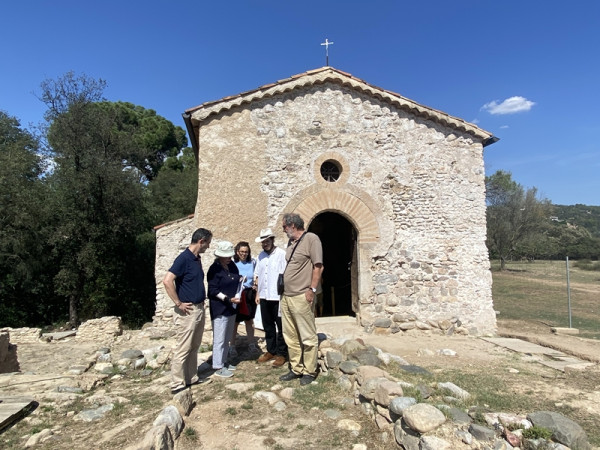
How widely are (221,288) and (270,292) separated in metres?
0.78

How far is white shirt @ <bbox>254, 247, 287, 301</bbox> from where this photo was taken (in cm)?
539

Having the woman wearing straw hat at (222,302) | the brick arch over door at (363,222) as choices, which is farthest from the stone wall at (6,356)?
the brick arch over door at (363,222)

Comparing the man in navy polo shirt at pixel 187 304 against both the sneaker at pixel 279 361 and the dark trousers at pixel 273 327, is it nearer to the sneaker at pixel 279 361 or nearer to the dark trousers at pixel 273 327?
the dark trousers at pixel 273 327

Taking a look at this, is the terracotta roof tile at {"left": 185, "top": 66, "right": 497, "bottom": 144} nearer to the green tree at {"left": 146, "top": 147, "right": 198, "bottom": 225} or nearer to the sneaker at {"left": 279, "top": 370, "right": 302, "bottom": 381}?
the sneaker at {"left": 279, "top": 370, "right": 302, "bottom": 381}

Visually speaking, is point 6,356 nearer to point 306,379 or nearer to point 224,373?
point 224,373

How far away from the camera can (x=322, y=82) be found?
8.59m

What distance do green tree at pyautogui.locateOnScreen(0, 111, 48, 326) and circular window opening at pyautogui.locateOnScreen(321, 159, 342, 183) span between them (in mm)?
10302

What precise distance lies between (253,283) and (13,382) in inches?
141

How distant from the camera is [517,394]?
4578 mm

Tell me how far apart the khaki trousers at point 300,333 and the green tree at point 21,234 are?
11.6 meters

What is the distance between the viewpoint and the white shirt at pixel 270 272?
17.7ft

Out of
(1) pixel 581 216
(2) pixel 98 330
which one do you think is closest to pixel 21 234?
(2) pixel 98 330

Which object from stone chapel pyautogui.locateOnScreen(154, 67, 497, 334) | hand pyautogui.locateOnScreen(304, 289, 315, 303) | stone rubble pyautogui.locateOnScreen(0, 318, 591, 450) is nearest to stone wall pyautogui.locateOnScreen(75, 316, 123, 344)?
stone chapel pyautogui.locateOnScreen(154, 67, 497, 334)

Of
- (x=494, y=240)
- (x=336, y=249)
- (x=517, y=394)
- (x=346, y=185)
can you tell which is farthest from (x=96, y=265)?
(x=494, y=240)
